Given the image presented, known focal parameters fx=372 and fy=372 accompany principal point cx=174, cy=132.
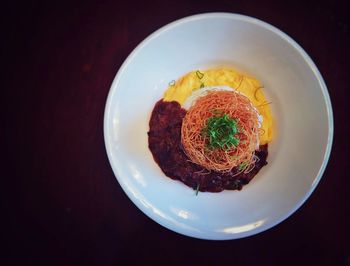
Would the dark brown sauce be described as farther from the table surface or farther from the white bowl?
the table surface

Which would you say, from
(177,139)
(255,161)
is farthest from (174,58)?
(255,161)

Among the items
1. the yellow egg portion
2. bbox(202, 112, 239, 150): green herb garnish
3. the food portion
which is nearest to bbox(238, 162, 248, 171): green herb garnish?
the food portion

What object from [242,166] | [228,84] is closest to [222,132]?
[242,166]

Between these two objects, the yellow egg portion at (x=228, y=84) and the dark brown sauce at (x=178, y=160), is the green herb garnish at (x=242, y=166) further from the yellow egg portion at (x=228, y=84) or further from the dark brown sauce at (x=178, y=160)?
the yellow egg portion at (x=228, y=84)

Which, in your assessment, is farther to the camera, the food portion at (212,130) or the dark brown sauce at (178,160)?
the dark brown sauce at (178,160)

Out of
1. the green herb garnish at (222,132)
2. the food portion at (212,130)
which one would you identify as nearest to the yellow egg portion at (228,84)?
the food portion at (212,130)

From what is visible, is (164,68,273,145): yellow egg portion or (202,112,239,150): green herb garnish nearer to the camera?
(202,112,239,150): green herb garnish
